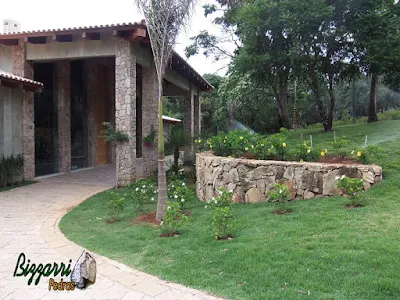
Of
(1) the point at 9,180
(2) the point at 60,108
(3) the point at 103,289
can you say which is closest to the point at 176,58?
(2) the point at 60,108

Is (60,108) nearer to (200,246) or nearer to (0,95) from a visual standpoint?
(0,95)

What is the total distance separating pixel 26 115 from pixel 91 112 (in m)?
4.58

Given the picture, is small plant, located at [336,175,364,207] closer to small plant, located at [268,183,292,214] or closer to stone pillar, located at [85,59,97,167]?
small plant, located at [268,183,292,214]

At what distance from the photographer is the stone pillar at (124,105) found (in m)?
10.2

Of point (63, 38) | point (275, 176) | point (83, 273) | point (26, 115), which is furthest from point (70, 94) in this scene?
point (83, 273)

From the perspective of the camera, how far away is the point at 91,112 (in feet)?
51.9

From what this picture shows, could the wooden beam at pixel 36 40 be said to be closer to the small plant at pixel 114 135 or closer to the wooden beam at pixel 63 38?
the wooden beam at pixel 63 38

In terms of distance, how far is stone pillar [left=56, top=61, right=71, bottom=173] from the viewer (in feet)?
43.5

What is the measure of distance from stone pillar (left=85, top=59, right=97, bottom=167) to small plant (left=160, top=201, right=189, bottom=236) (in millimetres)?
11508

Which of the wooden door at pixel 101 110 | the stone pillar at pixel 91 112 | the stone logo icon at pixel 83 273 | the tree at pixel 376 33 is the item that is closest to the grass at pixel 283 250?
the stone logo icon at pixel 83 273

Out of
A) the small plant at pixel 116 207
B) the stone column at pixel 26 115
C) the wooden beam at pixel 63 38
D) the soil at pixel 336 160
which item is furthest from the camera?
the stone column at pixel 26 115

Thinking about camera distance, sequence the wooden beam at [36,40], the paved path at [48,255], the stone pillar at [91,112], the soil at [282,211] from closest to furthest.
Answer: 1. the paved path at [48,255]
2. the soil at [282,211]
3. the wooden beam at [36,40]
4. the stone pillar at [91,112]

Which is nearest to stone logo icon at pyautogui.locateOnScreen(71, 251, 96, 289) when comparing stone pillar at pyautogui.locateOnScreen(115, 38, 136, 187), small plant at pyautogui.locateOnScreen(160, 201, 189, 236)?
small plant at pyautogui.locateOnScreen(160, 201, 189, 236)

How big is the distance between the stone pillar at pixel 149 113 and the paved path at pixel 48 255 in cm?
296
